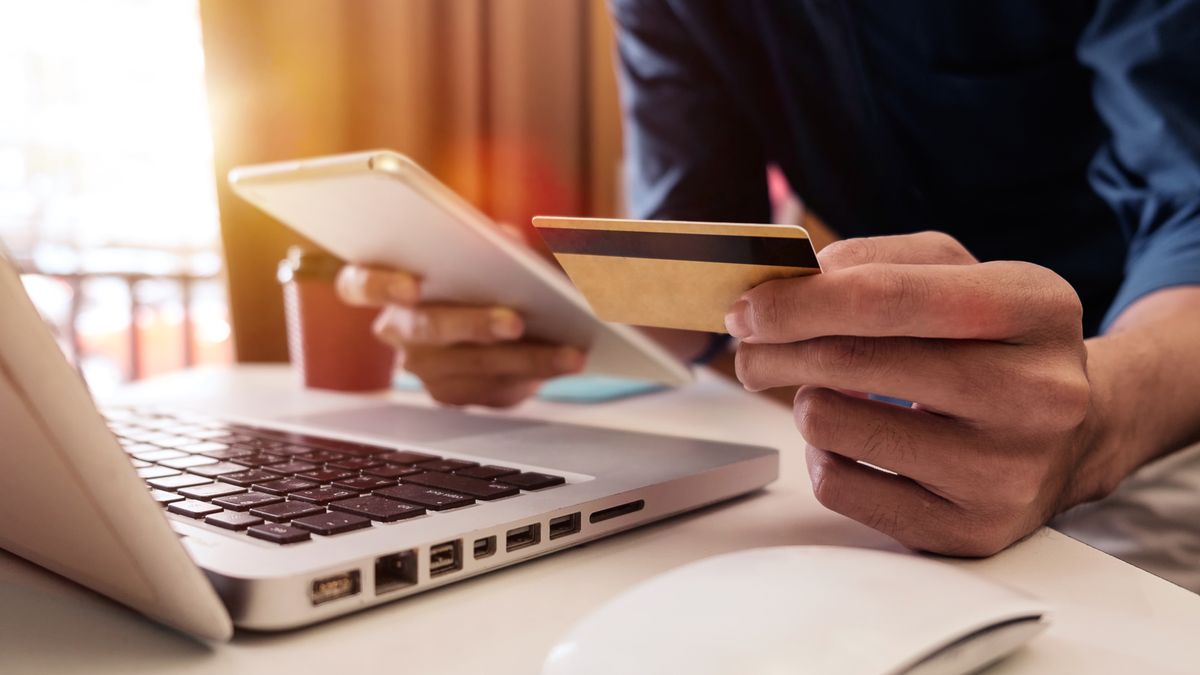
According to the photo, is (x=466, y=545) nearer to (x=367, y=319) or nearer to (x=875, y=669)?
(x=875, y=669)

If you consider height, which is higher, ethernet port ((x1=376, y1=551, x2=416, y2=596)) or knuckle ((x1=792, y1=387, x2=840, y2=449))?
knuckle ((x1=792, y1=387, x2=840, y2=449))

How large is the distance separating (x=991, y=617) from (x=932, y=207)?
840 millimetres

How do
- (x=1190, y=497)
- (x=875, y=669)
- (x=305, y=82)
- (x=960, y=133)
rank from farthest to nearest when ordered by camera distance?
(x=305, y=82)
(x=960, y=133)
(x=1190, y=497)
(x=875, y=669)

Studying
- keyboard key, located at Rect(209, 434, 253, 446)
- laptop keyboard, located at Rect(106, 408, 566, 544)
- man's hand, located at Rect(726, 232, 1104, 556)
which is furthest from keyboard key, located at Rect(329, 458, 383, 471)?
man's hand, located at Rect(726, 232, 1104, 556)

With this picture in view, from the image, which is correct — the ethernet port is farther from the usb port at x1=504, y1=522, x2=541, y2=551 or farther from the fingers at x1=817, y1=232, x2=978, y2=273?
the fingers at x1=817, y1=232, x2=978, y2=273

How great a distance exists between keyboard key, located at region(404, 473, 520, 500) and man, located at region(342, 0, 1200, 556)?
0.13m

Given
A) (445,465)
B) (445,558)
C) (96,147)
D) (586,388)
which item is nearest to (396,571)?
(445,558)

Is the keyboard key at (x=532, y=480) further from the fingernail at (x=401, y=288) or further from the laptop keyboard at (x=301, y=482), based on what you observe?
the fingernail at (x=401, y=288)

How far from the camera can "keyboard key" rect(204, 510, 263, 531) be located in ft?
1.06

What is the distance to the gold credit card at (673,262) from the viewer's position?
0.32 meters

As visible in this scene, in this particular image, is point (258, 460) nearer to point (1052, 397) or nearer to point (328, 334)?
point (1052, 397)

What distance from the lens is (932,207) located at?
39.4 inches

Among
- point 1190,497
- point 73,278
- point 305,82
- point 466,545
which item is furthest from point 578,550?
point 73,278

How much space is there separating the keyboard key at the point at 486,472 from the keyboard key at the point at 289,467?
0.26 ft
